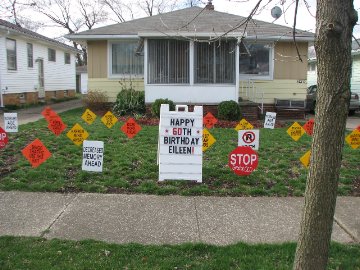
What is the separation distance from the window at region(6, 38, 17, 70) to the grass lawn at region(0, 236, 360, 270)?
56.9ft

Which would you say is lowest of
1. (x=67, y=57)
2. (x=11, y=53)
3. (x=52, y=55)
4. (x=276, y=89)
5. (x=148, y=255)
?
(x=148, y=255)

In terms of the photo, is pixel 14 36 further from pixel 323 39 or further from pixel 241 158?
pixel 323 39

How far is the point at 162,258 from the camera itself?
3906 millimetres

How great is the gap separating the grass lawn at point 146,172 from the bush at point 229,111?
148 inches

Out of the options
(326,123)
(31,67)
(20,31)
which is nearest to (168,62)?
(20,31)

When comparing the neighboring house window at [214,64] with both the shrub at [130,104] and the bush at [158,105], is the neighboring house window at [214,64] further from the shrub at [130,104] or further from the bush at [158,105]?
the shrub at [130,104]

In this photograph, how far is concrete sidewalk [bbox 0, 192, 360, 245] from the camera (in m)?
4.48

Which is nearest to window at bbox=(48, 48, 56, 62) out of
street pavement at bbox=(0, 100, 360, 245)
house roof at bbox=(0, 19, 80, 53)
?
house roof at bbox=(0, 19, 80, 53)

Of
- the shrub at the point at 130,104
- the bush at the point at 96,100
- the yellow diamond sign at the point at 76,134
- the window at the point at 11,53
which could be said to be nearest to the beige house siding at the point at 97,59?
the bush at the point at 96,100

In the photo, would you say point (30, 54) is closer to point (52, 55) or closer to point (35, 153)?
point (52, 55)

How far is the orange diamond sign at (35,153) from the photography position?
6.69 m

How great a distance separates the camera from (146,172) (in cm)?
705

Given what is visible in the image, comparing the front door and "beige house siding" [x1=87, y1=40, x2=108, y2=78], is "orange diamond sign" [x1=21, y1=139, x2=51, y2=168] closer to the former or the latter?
"beige house siding" [x1=87, y1=40, x2=108, y2=78]

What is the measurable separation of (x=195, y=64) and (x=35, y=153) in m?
9.14
